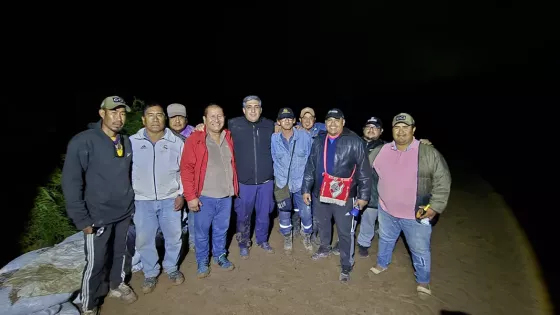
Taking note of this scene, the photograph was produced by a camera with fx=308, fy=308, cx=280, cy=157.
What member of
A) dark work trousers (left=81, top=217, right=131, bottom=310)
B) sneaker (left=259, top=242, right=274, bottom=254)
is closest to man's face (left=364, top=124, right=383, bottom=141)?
sneaker (left=259, top=242, right=274, bottom=254)

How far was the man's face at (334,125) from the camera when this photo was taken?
159 inches

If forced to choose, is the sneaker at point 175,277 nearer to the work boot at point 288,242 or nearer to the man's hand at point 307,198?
the work boot at point 288,242

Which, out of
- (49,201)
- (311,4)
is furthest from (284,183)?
(311,4)

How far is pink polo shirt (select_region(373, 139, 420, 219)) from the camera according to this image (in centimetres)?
371

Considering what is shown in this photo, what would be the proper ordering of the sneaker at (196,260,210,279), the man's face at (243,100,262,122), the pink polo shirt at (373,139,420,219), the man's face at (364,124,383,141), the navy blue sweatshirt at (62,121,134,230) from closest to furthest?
the navy blue sweatshirt at (62,121,134,230)
the pink polo shirt at (373,139,420,219)
the man's face at (243,100,262,122)
the sneaker at (196,260,210,279)
the man's face at (364,124,383,141)

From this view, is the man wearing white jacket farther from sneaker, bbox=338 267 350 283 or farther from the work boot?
sneaker, bbox=338 267 350 283

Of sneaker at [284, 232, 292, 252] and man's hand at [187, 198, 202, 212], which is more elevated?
man's hand at [187, 198, 202, 212]

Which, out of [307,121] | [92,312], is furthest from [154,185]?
[307,121]

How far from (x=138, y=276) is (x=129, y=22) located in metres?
11.3

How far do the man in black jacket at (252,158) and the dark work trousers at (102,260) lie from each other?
1.56m

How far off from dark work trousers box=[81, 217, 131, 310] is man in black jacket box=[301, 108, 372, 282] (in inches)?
97.1

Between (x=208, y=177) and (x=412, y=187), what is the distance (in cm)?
256

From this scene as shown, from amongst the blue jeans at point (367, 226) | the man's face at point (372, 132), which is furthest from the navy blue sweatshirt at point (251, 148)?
the blue jeans at point (367, 226)

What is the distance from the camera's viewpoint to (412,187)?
12.2 feet
